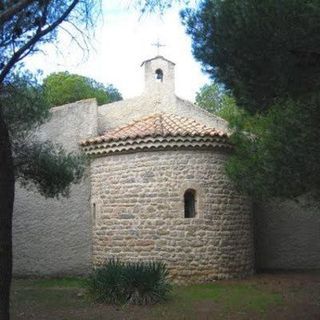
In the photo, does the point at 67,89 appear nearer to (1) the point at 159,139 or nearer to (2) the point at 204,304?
(1) the point at 159,139

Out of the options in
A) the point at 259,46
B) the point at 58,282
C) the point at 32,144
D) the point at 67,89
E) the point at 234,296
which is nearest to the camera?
the point at 259,46

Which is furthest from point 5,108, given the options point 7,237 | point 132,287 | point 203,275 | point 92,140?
point 203,275

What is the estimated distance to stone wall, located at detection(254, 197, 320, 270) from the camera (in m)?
18.1

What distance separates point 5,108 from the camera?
1186 cm

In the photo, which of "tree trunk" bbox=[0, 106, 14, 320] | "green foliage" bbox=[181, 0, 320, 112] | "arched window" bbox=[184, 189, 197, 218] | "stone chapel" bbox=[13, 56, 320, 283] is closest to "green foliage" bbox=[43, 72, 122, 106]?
"stone chapel" bbox=[13, 56, 320, 283]

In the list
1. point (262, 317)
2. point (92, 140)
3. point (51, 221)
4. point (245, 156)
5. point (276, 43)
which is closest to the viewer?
point (276, 43)

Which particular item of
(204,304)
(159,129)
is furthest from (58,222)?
(204,304)

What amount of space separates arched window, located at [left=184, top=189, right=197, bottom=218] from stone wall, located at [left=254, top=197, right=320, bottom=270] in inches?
160

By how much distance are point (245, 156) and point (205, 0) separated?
6.77 metres

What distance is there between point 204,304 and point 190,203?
395 centimetres

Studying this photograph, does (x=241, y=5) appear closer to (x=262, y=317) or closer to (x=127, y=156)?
(x=262, y=317)

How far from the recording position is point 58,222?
56.5 feet

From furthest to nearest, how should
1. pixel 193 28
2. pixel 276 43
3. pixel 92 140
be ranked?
pixel 92 140
pixel 193 28
pixel 276 43

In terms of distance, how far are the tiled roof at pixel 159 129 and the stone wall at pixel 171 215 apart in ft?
1.74
